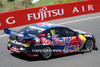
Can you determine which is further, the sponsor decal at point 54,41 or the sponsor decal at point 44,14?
the sponsor decal at point 44,14

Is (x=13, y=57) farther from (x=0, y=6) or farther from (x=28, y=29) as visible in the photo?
(x=0, y=6)

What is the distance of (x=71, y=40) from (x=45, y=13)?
8658 millimetres

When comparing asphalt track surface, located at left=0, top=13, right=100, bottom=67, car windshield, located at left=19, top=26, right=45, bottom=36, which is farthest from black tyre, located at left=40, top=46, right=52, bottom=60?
car windshield, located at left=19, top=26, right=45, bottom=36

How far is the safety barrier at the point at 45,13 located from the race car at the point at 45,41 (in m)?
6.86

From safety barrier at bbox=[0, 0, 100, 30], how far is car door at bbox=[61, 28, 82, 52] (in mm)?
7133

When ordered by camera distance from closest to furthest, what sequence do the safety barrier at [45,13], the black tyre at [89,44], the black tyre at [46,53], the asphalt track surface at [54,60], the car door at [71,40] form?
the asphalt track surface at [54,60], the black tyre at [46,53], the car door at [71,40], the black tyre at [89,44], the safety barrier at [45,13]

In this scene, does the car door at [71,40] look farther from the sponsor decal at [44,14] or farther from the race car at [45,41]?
the sponsor decal at [44,14]

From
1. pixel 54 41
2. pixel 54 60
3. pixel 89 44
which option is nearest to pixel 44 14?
pixel 89 44

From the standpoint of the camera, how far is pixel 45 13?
21.6 metres

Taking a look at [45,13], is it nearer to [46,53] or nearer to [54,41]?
[54,41]

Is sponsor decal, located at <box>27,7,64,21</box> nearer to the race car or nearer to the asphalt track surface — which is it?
the asphalt track surface

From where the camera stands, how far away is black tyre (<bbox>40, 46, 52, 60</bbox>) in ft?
40.0

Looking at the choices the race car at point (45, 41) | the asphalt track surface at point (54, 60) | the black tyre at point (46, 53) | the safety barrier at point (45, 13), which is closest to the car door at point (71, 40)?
the race car at point (45, 41)

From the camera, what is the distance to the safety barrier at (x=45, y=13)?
19.5 metres
